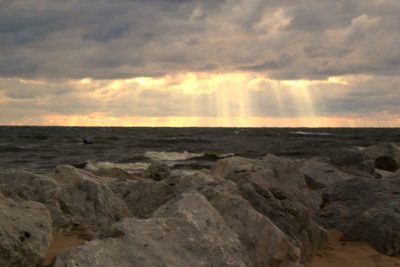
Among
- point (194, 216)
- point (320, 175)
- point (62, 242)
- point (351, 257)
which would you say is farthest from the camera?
point (320, 175)

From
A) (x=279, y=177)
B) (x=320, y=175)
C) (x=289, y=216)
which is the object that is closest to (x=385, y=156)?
(x=320, y=175)

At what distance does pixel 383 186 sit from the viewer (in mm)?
8086

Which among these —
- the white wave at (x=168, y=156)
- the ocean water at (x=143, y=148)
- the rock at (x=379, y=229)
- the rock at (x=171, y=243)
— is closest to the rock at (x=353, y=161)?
the rock at (x=379, y=229)

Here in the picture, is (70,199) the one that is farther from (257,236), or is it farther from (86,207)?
(257,236)

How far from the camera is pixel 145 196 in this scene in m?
6.38

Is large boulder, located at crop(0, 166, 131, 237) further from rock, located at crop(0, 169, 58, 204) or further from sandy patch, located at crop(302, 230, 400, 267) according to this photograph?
sandy patch, located at crop(302, 230, 400, 267)

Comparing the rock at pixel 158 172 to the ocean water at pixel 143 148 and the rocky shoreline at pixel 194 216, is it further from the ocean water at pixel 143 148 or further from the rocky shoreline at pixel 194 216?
the ocean water at pixel 143 148

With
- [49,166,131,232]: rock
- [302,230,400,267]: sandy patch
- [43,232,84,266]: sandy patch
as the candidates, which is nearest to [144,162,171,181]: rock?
[49,166,131,232]: rock

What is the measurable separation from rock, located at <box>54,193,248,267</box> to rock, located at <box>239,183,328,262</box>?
4.67ft

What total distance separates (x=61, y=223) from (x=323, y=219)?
3.81 metres

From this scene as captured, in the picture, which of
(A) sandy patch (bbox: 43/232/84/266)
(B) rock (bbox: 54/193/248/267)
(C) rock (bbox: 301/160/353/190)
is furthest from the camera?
(C) rock (bbox: 301/160/353/190)

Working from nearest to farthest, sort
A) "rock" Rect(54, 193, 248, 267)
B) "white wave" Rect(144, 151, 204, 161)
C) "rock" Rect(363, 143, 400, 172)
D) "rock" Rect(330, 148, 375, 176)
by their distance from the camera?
"rock" Rect(54, 193, 248, 267)
"rock" Rect(330, 148, 375, 176)
"rock" Rect(363, 143, 400, 172)
"white wave" Rect(144, 151, 204, 161)

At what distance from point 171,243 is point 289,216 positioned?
2226 millimetres

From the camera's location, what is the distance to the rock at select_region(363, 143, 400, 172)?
14.2 meters
